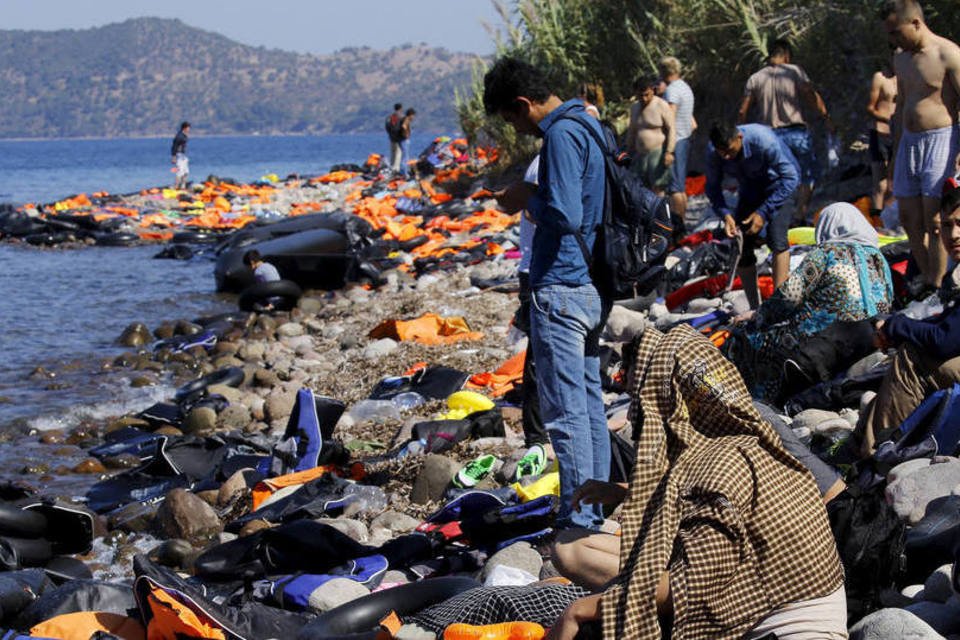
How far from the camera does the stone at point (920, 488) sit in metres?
4.13

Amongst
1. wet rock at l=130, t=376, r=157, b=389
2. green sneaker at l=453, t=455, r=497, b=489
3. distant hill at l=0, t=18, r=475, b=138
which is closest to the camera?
green sneaker at l=453, t=455, r=497, b=489

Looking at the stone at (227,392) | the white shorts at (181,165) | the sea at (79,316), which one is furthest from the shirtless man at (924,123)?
the white shorts at (181,165)

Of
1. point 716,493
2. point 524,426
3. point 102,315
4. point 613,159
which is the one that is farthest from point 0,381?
point 716,493

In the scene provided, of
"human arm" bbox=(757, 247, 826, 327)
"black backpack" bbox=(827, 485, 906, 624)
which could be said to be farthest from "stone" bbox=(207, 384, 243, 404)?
"black backpack" bbox=(827, 485, 906, 624)

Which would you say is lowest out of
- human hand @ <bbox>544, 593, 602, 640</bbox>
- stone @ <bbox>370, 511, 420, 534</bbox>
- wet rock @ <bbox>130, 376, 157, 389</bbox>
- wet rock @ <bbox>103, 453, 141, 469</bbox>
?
wet rock @ <bbox>130, 376, 157, 389</bbox>

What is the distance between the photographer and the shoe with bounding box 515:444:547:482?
5.92 metres

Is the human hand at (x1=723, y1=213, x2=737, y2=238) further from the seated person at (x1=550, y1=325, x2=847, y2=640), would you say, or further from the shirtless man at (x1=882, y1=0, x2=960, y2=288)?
the seated person at (x1=550, y1=325, x2=847, y2=640)

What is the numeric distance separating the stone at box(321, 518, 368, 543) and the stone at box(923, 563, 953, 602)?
270 cm

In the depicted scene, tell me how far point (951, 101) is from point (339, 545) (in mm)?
4163

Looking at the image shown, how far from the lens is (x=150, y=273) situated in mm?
18969

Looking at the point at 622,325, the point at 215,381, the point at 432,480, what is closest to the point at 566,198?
the point at 432,480

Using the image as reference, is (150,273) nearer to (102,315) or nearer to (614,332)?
(102,315)

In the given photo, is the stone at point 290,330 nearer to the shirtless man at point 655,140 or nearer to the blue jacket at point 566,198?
the shirtless man at point 655,140

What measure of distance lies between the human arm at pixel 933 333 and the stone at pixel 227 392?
17.9ft
